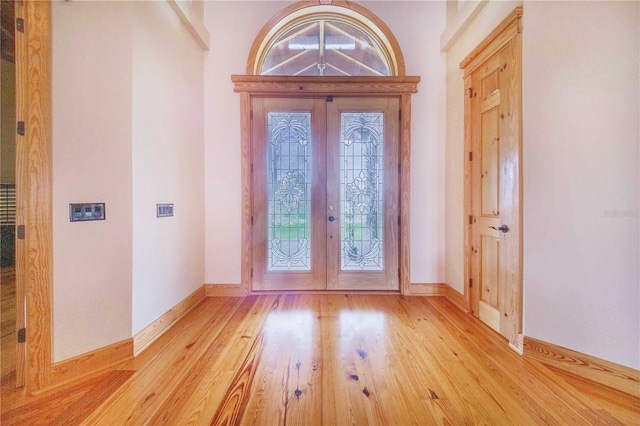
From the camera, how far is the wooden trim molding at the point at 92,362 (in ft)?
5.45

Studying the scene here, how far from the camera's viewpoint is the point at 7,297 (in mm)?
2955

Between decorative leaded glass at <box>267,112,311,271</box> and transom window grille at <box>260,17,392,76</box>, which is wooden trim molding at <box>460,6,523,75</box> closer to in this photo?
transom window grille at <box>260,17,392,76</box>

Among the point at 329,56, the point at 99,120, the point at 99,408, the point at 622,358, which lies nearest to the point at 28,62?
the point at 99,120

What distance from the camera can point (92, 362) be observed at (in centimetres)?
177

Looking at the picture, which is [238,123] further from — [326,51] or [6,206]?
[6,206]

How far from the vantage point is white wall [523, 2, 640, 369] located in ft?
5.37

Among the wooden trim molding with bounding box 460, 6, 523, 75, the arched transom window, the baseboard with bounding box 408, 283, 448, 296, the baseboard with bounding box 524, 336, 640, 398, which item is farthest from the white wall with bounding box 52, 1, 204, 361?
the baseboard with bounding box 524, 336, 640, 398

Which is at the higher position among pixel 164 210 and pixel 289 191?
pixel 289 191

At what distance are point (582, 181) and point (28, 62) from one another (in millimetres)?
3520

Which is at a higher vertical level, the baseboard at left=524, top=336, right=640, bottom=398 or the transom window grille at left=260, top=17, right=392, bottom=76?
the transom window grille at left=260, top=17, right=392, bottom=76

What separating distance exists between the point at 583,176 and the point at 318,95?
8.31 ft

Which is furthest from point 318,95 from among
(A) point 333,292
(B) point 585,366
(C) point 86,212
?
(B) point 585,366

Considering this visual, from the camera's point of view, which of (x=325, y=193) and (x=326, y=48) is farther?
(x=326, y=48)

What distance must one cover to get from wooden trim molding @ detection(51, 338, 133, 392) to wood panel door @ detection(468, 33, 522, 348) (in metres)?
2.89
